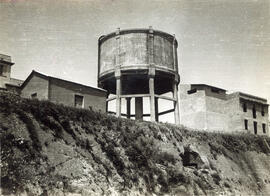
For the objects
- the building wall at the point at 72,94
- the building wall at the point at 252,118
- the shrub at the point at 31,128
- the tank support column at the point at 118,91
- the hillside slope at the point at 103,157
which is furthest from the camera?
the building wall at the point at 252,118

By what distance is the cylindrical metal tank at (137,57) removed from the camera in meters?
27.0

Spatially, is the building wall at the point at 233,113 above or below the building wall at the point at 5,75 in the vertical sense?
below

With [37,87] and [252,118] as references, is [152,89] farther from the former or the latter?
[252,118]

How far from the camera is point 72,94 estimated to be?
24781mm

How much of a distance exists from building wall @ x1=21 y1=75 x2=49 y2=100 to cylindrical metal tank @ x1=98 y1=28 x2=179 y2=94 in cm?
573

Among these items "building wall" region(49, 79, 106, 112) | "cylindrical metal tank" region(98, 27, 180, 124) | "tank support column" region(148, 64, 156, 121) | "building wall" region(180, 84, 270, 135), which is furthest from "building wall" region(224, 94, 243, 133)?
"building wall" region(49, 79, 106, 112)

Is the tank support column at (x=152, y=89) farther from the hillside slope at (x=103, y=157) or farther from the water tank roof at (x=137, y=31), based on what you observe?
the water tank roof at (x=137, y=31)

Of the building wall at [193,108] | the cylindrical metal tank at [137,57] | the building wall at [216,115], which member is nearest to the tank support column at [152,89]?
the cylindrical metal tank at [137,57]

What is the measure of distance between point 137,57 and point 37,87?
801 centimetres

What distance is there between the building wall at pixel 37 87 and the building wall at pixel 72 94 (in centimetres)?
40

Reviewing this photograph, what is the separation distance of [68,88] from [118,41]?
6281 millimetres

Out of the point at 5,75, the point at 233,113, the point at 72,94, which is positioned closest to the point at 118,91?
the point at 72,94

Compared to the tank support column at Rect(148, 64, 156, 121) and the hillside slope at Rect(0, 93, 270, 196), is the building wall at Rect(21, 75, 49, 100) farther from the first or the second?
the tank support column at Rect(148, 64, 156, 121)

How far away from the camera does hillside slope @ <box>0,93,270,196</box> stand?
1390cm
